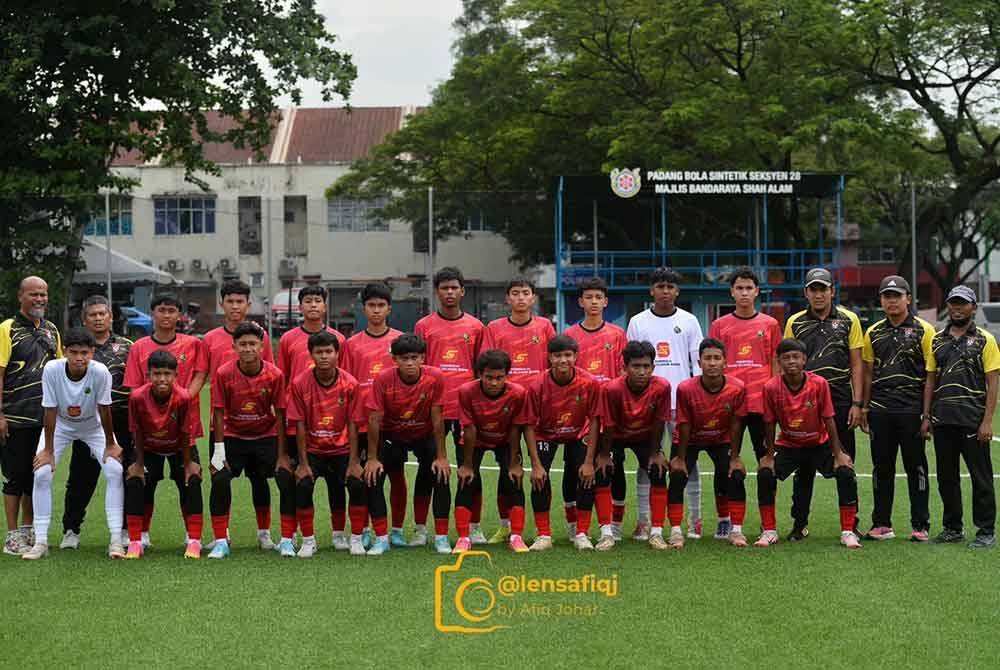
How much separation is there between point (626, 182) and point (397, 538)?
57.8 ft

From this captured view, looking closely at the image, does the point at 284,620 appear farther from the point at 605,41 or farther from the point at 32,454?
the point at 605,41

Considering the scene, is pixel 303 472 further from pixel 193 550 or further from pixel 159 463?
pixel 159 463

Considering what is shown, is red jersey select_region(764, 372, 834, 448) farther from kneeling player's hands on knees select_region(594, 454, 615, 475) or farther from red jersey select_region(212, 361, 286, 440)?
red jersey select_region(212, 361, 286, 440)

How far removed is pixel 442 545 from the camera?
23.6 ft

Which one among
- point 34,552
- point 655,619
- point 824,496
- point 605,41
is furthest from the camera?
point 605,41

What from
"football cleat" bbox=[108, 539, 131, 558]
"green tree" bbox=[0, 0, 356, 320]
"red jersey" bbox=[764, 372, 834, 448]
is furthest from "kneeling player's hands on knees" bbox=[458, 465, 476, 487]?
"green tree" bbox=[0, 0, 356, 320]

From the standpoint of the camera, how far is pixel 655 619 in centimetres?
547

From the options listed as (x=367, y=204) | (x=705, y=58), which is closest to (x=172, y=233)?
(x=367, y=204)

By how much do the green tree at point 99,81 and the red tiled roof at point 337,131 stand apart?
2218cm

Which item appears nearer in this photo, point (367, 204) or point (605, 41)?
point (367, 204)

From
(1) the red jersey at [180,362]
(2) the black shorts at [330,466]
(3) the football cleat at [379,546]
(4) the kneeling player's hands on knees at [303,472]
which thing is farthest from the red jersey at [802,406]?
(1) the red jersey at [180,362]

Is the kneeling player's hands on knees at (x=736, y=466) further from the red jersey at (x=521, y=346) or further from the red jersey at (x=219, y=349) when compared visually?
the red jersey at (x=219, y=349)

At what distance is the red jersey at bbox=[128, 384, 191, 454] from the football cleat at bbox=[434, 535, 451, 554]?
1670 millimetres

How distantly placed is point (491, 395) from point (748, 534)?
6.63 ft
